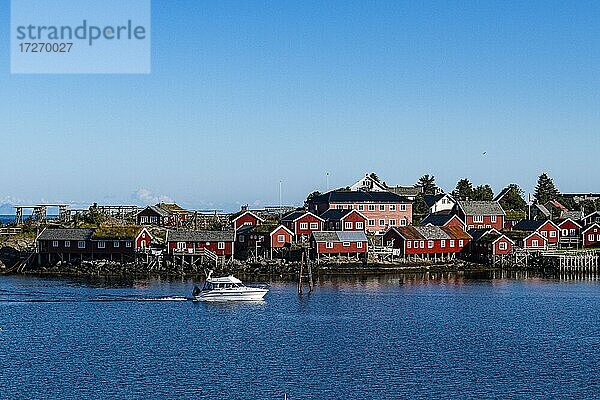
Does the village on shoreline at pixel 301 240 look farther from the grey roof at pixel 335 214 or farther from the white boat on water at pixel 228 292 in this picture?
the white boat on water at pixel 228 292

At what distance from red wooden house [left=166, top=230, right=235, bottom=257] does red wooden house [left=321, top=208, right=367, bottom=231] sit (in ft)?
35.0

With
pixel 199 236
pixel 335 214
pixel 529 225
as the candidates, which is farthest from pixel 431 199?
pixel 199 236

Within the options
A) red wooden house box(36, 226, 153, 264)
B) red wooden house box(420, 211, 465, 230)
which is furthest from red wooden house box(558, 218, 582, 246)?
red wooden house box(36, 226, 153, 264)

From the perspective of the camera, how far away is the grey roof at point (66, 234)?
6944 cm

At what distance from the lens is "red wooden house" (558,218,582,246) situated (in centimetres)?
8131

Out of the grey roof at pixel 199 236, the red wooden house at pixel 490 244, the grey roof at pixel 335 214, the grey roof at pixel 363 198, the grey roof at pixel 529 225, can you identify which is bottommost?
the red wooden house at pixel 490 244

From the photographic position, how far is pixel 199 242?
69.6 meters

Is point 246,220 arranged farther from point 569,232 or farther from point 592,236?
point 592,236

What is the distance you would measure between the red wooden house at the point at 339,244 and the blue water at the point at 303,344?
12303mm

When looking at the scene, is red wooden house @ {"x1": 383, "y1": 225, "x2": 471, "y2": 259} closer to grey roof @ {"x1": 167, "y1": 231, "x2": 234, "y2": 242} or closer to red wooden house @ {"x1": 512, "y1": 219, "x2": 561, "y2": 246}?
red wooden house @ {"x1": 512, "y1": 219, "x2": 561, "y2": 246}

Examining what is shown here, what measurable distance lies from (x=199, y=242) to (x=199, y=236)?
1.65 ft

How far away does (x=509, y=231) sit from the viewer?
262ft

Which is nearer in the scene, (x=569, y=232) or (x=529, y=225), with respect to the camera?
(x=529, y=225)

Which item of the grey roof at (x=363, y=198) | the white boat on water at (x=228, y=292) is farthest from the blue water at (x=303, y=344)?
the grey roof at (x=363, y=198)
